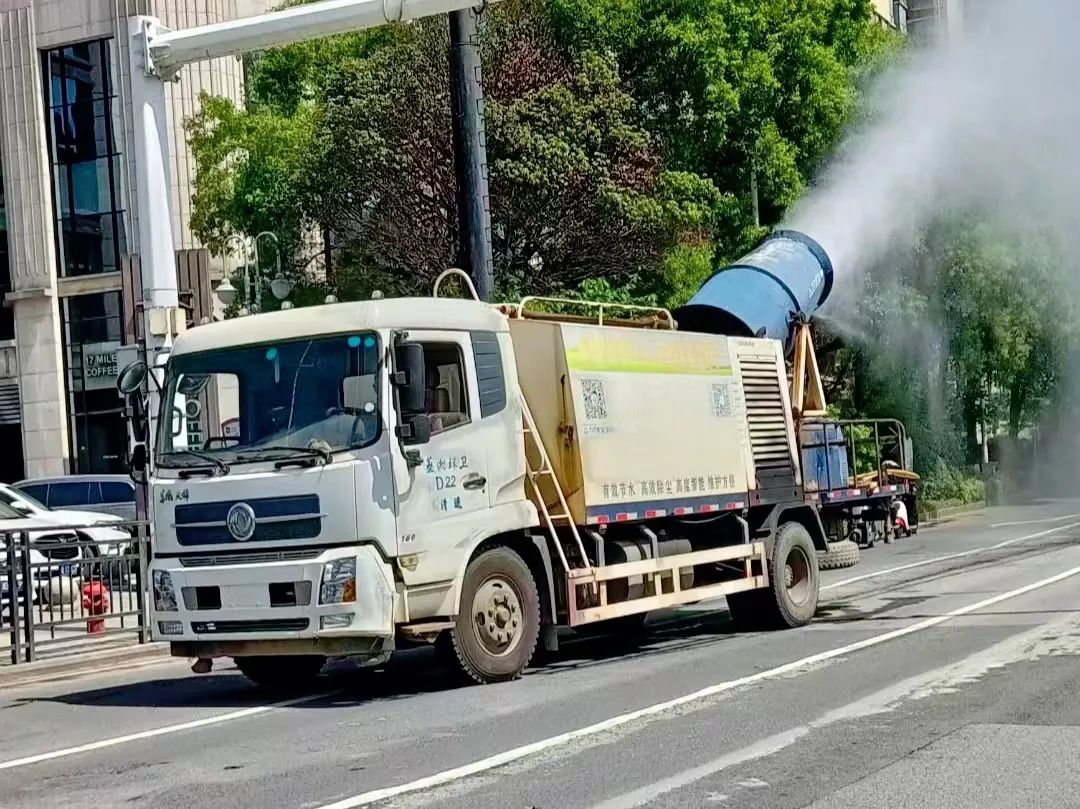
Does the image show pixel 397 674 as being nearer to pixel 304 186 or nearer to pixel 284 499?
pixel 284 499

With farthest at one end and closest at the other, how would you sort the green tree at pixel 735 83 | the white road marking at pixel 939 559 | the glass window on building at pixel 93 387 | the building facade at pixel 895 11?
1. the building facade at pixel 895 11
2. the glass window on building at pixel 93 387
3. the green tree at pixel 735 83
4. the white road marking at pixel 939 559

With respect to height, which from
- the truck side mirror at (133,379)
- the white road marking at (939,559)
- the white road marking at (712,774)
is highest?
the truck side mirror at (133,379)

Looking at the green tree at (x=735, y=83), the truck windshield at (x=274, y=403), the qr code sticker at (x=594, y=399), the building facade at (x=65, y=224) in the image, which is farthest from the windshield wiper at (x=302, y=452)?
the building facade at (x=65, y=224)

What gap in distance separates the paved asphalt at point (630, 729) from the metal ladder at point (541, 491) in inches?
40.2

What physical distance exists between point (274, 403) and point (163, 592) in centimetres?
163

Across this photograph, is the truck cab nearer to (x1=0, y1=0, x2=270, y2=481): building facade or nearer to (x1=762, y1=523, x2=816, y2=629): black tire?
(x1=762, y1=523, x2=816, y2=629): black tire

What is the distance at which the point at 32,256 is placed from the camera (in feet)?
121

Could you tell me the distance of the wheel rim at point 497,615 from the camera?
11102 millimetres

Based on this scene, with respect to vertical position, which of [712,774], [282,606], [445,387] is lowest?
[712,774]

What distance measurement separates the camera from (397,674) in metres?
12.5

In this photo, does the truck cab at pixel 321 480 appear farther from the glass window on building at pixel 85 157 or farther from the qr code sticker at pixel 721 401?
the glass window on building at pixel 85 157

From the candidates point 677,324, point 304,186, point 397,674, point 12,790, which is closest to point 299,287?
point 304,186

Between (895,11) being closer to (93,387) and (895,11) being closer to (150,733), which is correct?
(93,387)

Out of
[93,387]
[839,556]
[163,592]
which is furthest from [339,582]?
[93,387]
